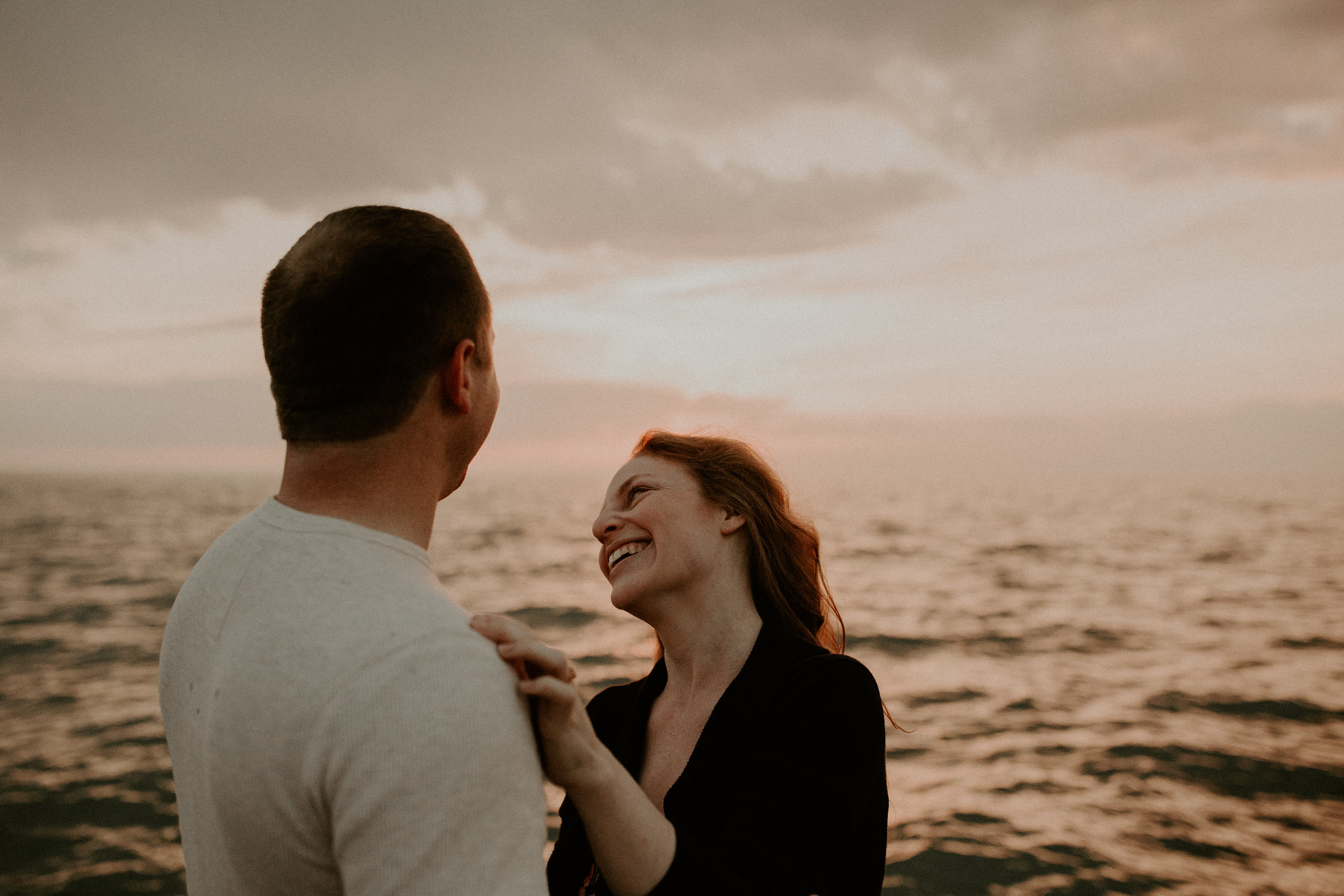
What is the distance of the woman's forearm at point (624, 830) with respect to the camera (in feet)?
6.25

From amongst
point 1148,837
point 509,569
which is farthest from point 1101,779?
point 509,569

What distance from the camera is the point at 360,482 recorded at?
1.73 m

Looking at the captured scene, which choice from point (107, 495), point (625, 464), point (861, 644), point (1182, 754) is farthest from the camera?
point (107, 495)

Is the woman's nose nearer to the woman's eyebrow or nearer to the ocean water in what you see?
the woman's eyebrow

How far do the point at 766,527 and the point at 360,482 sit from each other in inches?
90.5

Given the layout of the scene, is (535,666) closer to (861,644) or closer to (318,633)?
(318,633)

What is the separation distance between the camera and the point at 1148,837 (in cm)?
782

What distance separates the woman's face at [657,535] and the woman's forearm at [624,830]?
1.33m

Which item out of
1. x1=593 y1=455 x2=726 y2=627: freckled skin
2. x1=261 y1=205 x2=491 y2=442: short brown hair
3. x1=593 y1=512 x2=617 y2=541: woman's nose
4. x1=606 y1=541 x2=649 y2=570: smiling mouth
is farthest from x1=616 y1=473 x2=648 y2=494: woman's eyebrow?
x1=261 y1=205 x2=491 y2=442: short brown hair

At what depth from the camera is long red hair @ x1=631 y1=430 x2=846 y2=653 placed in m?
3.65

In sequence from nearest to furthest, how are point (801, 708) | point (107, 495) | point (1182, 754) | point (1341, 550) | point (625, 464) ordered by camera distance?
1. point (801, 708)
2. point (625, 464)
3. point (1182, 754)
4. point (1341, 550)
5. point (107, 495)

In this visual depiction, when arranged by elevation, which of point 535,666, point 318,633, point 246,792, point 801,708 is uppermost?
point 318,633

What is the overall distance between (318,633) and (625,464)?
2385mm

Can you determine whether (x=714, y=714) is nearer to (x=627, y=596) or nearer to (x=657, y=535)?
(x=627, y=596)
